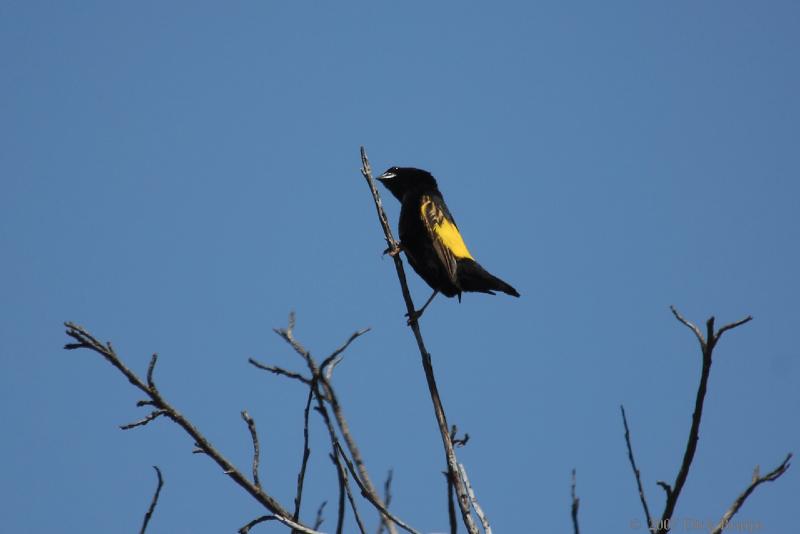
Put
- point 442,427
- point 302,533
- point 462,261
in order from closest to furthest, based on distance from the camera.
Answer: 1. point 302,533
2. point 442,427
3. point 462,261

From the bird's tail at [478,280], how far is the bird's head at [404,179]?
3.94 ft

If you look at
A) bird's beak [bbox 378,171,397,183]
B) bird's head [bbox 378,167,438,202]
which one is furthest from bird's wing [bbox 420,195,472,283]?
bird's beak [bbox 378,171,397,183]

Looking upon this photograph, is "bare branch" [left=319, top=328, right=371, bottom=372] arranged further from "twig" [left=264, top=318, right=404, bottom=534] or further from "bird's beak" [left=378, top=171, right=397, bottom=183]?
"bird's beak" [left=378, top=171, right=397, bottom=183]

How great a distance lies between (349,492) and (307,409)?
0.33 m

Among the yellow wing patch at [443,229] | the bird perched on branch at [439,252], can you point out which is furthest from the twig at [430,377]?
the yellow wing patch at [443,229]

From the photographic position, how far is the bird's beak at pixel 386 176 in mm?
7285

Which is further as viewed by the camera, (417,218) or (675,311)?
(417,218)

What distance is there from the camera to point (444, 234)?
6.38 m

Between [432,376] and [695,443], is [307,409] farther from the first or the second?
[695,443]

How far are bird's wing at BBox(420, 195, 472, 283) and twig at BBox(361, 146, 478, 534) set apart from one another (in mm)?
1845

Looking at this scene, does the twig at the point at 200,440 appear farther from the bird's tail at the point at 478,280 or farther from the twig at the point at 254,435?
the bird's tail at the point at 478,280

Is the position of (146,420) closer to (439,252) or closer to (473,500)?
(473,500)

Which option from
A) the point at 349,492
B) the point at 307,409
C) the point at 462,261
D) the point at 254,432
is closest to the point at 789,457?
the point at 349,492

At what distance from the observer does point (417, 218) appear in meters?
6.46
